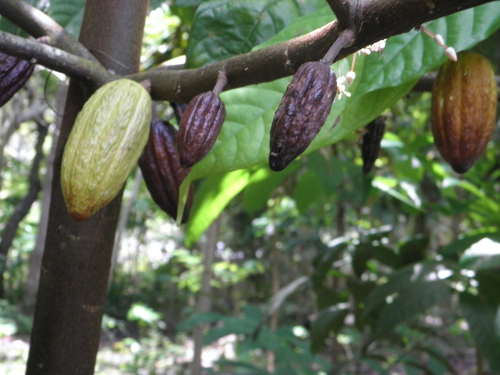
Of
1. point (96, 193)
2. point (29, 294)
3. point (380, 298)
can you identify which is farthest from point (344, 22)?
point (29, 294)

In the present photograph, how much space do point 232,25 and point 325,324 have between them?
126cm

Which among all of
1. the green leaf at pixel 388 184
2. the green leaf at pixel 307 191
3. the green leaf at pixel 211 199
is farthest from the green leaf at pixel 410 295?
the green leaf at pixel 211 199

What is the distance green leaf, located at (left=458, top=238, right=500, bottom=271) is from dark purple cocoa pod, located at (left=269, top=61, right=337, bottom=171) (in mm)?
683

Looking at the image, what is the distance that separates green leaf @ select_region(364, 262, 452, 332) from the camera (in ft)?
4.10

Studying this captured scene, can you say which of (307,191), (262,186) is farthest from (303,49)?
(307,191)

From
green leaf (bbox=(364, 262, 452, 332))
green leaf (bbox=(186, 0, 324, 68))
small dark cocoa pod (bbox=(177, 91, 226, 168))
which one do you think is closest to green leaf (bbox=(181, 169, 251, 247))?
green leaf (bbox=(186, 0, 324, 68))

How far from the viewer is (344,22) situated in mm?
358

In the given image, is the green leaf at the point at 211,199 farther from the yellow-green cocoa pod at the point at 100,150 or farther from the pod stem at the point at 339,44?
the pod stem at the point at 339,44

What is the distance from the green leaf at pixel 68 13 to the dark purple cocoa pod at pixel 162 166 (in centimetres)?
47

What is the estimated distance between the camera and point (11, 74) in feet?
1.88

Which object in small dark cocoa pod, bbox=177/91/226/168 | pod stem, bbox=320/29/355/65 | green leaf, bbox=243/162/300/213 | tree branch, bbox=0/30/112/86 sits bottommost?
pod stem, bbox=320/29/355/65

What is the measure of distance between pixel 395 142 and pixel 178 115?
2.88 feet

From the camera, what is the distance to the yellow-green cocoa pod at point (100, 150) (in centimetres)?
49

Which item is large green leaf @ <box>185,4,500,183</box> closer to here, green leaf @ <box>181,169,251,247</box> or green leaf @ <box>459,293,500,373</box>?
green leaf @ <box>181,169,251,247</box>
